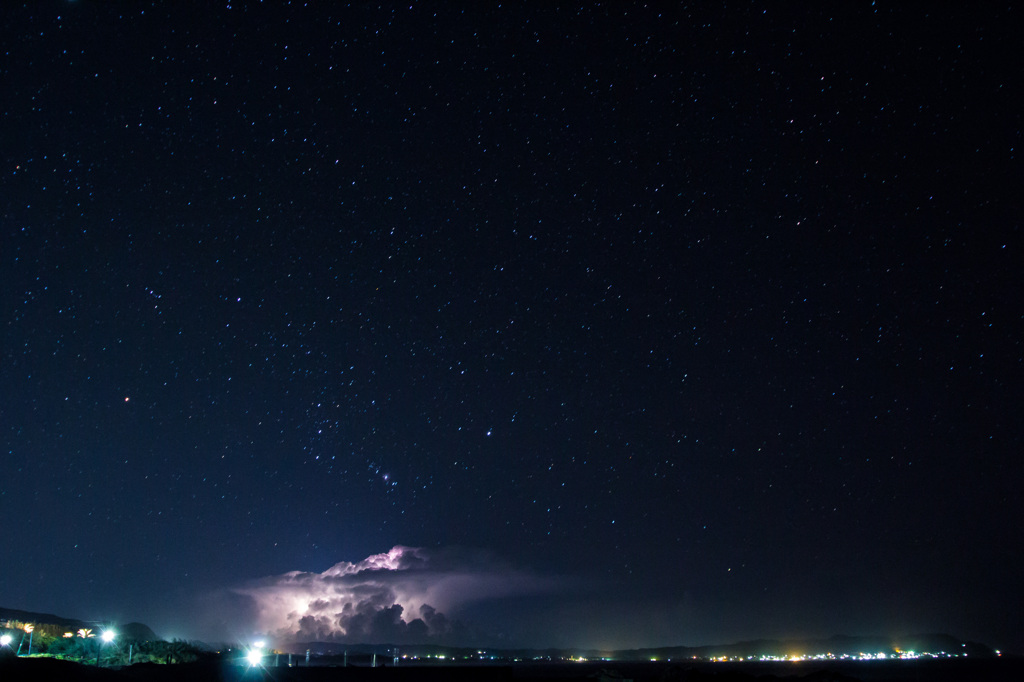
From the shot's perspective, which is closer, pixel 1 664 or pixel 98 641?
pixel 1 664

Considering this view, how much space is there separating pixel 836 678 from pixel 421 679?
3358 cm

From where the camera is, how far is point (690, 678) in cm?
5250

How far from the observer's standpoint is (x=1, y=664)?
25906 millimetres

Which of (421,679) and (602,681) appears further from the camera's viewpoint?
(421,679)

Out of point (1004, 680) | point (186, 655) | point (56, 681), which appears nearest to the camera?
point (56, 681)

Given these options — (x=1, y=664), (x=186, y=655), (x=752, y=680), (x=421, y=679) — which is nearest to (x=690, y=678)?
(x=752, y=680)

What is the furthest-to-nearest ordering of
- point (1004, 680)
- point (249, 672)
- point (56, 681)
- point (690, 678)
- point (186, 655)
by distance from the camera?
point (1004, 680) < point (186, 655) < point (690, 678) < point (249, 672) < point (56, 681)

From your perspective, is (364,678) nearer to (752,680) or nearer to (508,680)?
(508,680)

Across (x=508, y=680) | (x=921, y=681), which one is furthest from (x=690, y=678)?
(x=921, y=681)

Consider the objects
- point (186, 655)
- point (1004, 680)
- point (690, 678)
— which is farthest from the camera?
point (1004, 680)

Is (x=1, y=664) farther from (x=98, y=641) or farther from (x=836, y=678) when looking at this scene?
(x=836, y=678)

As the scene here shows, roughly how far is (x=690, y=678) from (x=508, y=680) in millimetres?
12593

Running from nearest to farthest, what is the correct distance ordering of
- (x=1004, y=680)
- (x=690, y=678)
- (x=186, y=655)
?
(x=690, y=678)
(x=186, y=655)
(x=1004, y=680)

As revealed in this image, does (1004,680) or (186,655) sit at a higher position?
(186,655)
